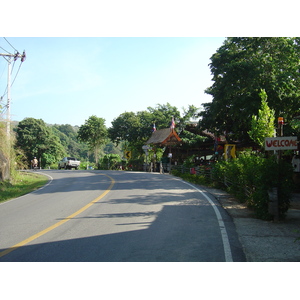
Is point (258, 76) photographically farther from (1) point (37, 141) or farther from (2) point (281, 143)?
(1) point (37, 141)

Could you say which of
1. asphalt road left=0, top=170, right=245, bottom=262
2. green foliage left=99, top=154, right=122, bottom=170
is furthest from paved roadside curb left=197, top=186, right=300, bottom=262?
green foliage left=99, top=154, right=122, bottom=170

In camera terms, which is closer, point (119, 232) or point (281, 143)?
point (119, 232)

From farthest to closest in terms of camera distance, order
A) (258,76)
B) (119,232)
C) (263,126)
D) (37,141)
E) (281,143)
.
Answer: (37,141) → (258,76) → (263,126) → (281,143) → (119,232)

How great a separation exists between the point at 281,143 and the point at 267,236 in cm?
296

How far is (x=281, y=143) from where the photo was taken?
8.84 m

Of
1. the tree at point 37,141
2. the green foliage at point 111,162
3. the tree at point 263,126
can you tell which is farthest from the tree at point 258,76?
the tree at point 37,141

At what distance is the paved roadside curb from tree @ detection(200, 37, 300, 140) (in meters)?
10.7

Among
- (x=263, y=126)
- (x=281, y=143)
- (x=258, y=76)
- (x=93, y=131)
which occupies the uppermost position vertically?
(x=258, y=76)

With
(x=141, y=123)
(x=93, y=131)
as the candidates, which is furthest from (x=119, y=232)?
(x=93, y=131)

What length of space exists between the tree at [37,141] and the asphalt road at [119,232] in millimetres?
44776

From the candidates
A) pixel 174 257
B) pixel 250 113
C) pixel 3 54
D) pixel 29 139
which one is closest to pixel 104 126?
pixel 29 139

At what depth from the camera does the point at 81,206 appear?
11133 mm

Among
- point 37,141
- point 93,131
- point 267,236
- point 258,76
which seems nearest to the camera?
point 267,236
